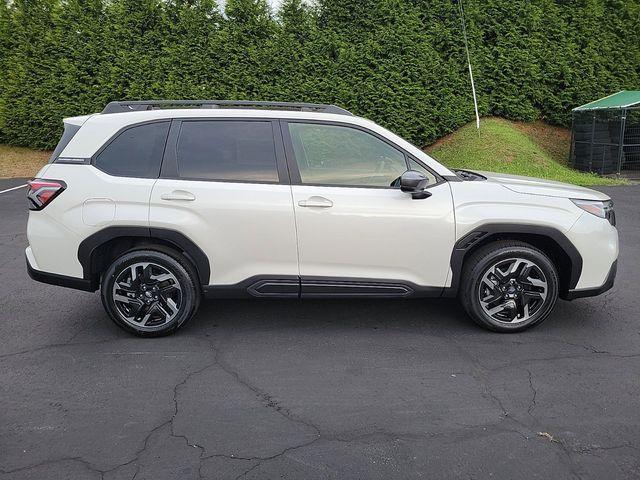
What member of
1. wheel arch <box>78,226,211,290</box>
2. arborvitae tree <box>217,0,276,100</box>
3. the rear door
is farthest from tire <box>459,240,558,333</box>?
arborvitae tree <box>217,0,276,100</box>

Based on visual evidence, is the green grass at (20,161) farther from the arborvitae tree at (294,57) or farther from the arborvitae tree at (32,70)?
the arborvitae tree at (294,57)

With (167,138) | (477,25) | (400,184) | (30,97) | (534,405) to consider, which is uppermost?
(477,25)

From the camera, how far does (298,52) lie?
555 inches

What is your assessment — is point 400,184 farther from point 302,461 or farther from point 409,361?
point 302,461

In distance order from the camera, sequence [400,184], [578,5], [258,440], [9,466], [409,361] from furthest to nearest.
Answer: [578,5] → [400,184] → [409,361] → [258,440] → [9,466]

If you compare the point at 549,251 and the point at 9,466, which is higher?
the point at 549,251

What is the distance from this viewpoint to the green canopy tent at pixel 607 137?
42.8 feet

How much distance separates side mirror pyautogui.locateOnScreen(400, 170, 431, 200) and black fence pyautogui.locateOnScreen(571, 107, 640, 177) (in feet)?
34.8

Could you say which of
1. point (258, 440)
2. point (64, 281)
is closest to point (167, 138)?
point (64, 281)

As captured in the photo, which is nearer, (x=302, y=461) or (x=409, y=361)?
(x=302, y=461)

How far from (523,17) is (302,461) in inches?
559

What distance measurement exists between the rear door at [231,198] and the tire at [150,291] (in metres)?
0.22

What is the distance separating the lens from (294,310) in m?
5.02

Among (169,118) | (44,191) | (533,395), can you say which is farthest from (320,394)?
(44,191)
